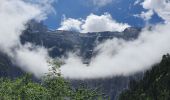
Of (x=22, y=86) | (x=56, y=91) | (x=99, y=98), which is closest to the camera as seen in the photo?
(x=56, y=91)

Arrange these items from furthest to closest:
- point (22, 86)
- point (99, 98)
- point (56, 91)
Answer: point (22, 86) < point (99, 98) < point (56, 91)

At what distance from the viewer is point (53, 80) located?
2547 inches

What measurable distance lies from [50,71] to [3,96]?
1946 centimetres

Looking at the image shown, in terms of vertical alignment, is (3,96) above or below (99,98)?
above

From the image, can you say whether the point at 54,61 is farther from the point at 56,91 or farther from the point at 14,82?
the point at 14,82

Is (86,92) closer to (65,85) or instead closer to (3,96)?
(65,85)

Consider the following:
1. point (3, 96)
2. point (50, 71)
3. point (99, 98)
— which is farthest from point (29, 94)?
point (3, 96)

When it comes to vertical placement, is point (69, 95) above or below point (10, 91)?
below

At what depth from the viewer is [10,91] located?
8212 cm

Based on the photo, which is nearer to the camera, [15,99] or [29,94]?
[29,94]

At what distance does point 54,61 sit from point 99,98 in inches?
314

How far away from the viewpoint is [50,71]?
66.6 meters

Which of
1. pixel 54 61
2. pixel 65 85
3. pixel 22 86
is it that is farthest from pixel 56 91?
pixel 22 86

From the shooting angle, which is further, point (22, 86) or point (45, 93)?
point (22, 86)
